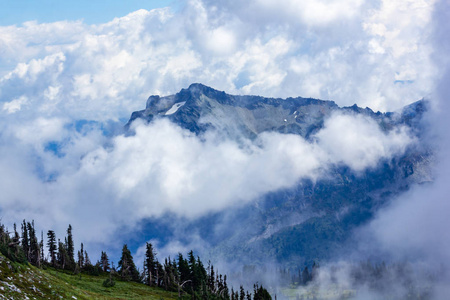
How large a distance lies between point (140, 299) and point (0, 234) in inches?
1912

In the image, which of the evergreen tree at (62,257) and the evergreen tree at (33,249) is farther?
the evergreen tree at (62,257)

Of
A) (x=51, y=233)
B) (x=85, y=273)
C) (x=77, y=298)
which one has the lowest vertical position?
(x=77, y=298)

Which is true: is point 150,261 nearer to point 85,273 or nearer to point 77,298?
A: point 85,273

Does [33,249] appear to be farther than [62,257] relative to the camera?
No

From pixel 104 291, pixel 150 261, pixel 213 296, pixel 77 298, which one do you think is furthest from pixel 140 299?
pixel 150 261

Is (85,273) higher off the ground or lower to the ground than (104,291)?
higher

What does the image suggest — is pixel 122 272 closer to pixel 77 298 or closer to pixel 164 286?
pixel 164 286

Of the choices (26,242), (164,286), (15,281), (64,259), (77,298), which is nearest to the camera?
(15,281)

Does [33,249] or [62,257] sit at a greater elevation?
[33,249]

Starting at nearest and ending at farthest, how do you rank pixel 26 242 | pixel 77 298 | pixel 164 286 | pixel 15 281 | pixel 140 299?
1. pixel 15 281
2. pixel 77 298
3. pixel 140 299
4. pixel 26 242
5. pixel 164 286

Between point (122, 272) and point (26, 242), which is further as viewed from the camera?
point (122, 272)

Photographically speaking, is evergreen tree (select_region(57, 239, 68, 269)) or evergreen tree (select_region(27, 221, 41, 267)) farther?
evergreen tree (select_region(57, 239, 68, 269))

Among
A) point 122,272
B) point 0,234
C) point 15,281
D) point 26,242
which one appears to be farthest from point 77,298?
point 122,272

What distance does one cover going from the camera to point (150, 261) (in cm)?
19850
